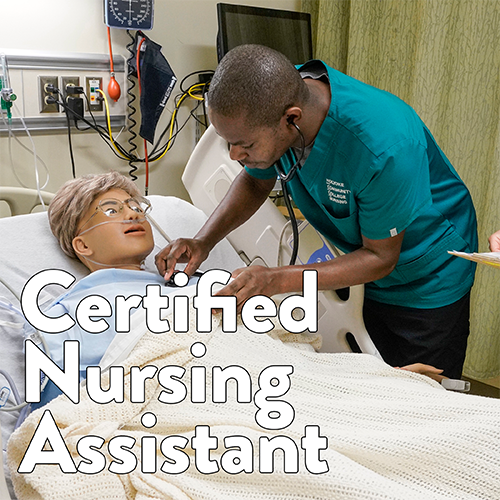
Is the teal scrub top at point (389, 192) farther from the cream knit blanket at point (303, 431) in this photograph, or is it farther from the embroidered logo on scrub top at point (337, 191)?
the cream knit blanket at point (303, 431)

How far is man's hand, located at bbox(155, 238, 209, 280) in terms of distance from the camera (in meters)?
1.61

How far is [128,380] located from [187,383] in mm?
122

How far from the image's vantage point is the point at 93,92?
227 cm

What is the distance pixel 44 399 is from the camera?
1285 mm

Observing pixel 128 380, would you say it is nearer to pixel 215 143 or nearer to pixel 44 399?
pixel 44 399

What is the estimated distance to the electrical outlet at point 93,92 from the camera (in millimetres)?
2252

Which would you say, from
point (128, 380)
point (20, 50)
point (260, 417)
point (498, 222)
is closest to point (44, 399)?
point (128, 380)

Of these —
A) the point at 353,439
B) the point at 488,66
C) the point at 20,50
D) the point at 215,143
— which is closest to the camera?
the point at 353,439

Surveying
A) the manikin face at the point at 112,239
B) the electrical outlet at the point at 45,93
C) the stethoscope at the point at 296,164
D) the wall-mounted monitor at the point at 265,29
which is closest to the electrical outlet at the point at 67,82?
the electrical outlet at the point at 45,93

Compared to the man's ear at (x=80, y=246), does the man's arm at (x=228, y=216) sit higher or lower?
higher

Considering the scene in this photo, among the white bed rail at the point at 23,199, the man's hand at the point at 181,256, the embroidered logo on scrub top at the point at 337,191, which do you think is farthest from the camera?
the white bed rail at the point at 23,199

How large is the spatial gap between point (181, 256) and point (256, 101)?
0.58 meters

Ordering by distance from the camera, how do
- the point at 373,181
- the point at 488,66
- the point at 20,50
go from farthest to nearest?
the point at 488,66 → the point at 20,50 → the point at 373,181

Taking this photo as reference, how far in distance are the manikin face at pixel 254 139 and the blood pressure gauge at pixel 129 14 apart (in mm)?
1167
